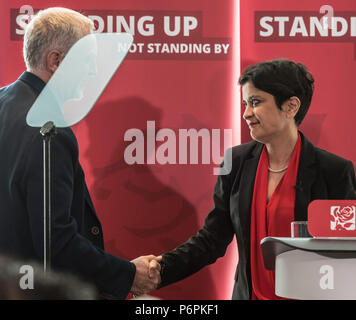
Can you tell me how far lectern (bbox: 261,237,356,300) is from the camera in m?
1.19

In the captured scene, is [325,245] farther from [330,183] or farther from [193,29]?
[193,29]

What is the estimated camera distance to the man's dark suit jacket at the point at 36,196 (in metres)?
1.39

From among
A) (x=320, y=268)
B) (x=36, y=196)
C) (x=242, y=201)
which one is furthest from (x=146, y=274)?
(x=320, y=268)

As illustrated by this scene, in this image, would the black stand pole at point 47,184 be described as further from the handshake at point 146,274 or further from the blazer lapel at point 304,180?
the blazer lapel at point 304,180

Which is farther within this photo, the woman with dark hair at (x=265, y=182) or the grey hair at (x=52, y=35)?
the woman with dark hair at (x=265, y=182)

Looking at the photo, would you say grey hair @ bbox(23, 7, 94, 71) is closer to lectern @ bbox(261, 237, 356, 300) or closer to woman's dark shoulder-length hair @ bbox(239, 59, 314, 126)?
woman's dark shoulder-length hair @ bbox(239, 59, 314, 126)

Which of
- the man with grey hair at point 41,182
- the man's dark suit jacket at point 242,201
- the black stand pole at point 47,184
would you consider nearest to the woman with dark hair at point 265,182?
the man's dark suit jacket at point 242,201

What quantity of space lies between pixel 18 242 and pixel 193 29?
0.96 meters

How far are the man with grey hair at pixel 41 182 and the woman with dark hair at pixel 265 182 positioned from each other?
401 millimetres

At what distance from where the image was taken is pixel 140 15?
189 centimetres

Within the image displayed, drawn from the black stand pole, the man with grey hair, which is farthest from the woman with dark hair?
the black stand pole

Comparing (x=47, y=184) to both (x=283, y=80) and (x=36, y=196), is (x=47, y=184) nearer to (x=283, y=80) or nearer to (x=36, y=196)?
(x=36, y=196)

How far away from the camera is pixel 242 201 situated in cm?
179

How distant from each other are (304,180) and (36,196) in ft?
2.81
